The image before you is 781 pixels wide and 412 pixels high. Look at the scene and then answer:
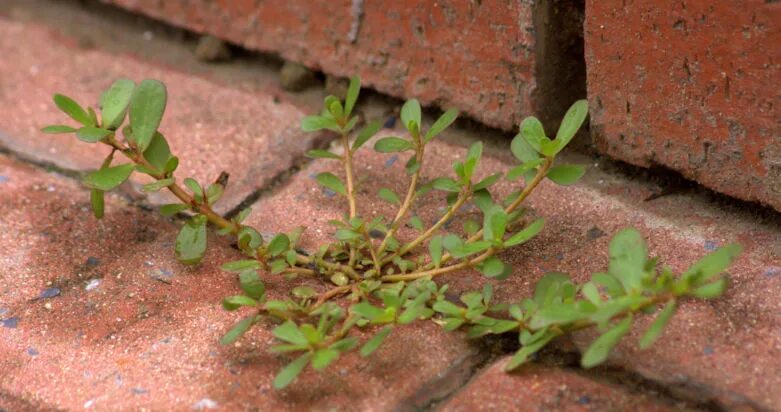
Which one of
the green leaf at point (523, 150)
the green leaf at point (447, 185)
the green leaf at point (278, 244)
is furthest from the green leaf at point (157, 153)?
the green leaf at point (523, 150)

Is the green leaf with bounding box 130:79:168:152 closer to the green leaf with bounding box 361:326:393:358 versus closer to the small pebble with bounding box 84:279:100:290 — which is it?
the small pebble with bounding box 84:279:100:290

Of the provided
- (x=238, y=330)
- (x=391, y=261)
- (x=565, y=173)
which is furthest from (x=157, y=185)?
(x=565, y=173)

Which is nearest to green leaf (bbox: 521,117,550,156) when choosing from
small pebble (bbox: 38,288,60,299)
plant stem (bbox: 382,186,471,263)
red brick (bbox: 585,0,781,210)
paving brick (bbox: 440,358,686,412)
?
plant stem (bbox: 382,186,471,263)

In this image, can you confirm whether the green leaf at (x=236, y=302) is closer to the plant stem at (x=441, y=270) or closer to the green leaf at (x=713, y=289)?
the plant stem at (x=441, y=270)

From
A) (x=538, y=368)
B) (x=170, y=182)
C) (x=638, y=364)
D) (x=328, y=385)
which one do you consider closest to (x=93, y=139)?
(x=170, y=182)

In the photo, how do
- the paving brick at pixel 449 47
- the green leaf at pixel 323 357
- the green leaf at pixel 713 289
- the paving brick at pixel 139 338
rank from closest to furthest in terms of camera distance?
the green leaf at pixel 713 289
the green leaf at pixel 323 357
the paving brick at pixel 139 338
the paving brick at pixel 449 47

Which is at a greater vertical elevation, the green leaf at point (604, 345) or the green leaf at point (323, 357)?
the green leaf at point (604, 345)
